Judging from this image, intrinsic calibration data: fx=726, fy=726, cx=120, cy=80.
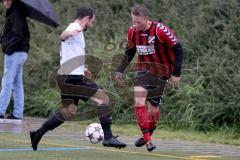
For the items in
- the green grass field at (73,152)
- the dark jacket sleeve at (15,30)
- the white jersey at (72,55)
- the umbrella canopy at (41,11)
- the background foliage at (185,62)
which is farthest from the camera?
the background foliage at (185,62)

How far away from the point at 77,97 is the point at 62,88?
9.6 inches

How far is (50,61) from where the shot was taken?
17250 mm

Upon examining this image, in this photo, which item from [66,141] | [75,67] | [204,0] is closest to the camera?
[75,67]

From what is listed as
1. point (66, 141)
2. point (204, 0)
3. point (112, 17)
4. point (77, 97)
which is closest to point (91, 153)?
point (77, 97)

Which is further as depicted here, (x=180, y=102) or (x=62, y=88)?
(x=180, y=102)

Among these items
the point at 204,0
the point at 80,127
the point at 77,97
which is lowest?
the point at 80,127

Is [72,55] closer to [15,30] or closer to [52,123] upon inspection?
[52,123]

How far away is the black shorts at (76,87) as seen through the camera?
31.0 ft

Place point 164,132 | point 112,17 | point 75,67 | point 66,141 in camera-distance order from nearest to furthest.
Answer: point 75,67, point 66,141, point 164,132, point 112,17

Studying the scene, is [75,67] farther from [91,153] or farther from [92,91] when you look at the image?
[91,153]

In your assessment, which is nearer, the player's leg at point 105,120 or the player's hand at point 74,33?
the player's hand at point 74,33

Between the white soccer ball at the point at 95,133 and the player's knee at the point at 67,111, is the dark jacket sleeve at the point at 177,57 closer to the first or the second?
the white soccer ball at the point at 95,133

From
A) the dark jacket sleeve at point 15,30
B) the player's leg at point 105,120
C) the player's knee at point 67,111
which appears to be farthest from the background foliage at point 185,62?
the player's knee at point 67,111

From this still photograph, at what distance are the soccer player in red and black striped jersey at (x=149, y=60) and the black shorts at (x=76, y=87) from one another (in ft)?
3.08
